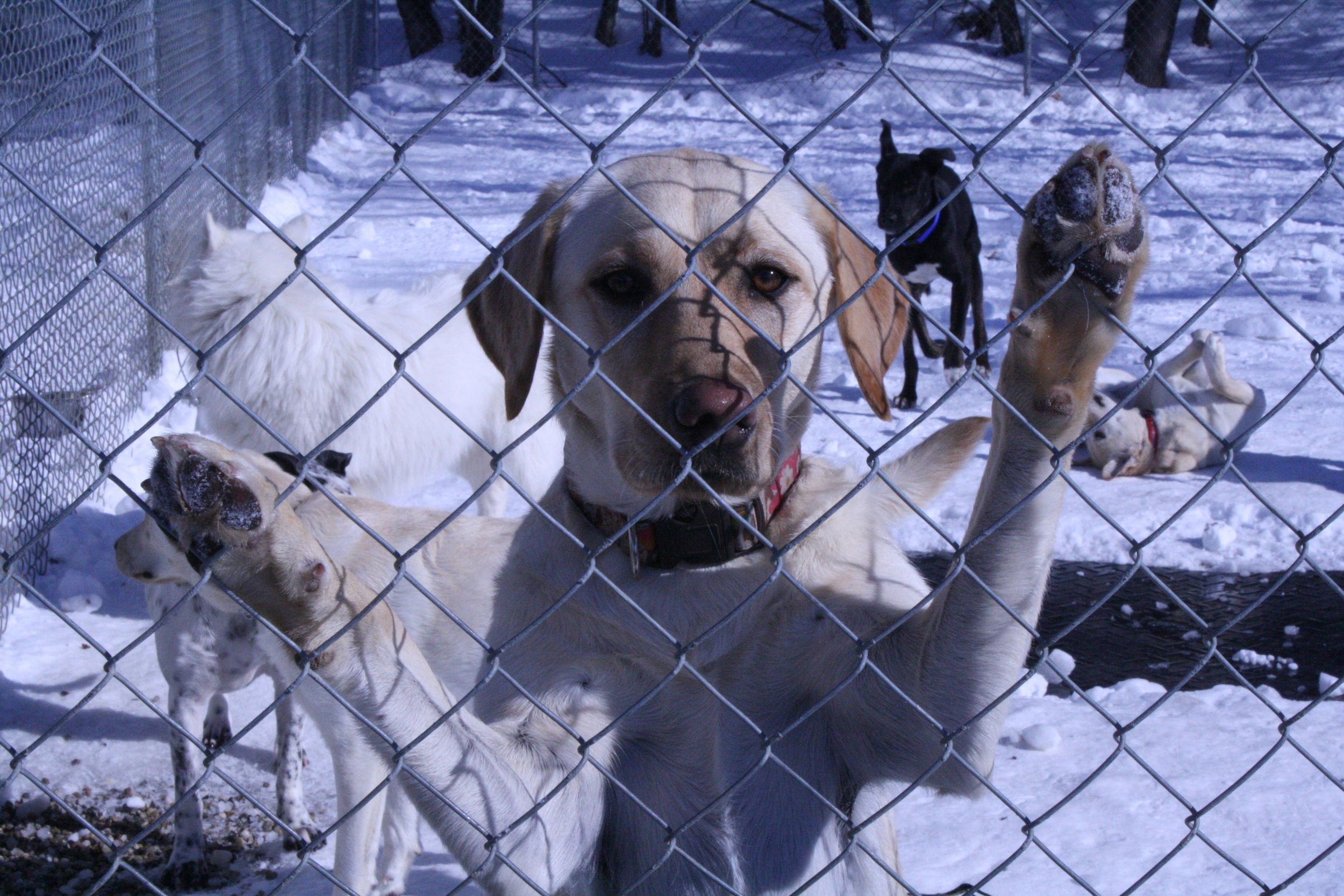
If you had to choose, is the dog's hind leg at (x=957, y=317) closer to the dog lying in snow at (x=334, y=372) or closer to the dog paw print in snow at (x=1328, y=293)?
the dog paw print in snow at (x=1328, y=293)

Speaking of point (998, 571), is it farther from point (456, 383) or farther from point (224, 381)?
point (224, 381)

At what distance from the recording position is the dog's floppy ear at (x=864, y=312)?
1.95 meters

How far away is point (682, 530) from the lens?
194 cm

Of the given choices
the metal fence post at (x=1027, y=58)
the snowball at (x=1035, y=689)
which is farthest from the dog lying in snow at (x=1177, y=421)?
the metal fence post at (x=1027, y=58)

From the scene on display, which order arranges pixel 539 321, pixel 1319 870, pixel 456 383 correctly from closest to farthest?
pixel 539 321 → pixel 1319 870 → pixel 456 383

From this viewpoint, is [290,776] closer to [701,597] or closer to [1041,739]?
[701,597]

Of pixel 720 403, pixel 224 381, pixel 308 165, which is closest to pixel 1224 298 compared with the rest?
pixel 224 381

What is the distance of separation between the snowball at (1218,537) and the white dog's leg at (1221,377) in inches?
50.4

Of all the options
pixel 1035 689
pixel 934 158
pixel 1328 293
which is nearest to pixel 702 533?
pixel 1035 689

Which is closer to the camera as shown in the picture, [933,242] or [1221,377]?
[1221,377]

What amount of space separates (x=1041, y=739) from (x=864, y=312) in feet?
5.30

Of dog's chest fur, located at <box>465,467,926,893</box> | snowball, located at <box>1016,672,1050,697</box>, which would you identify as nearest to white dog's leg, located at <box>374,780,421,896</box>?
dog's chest fur, located at <box>465,467,926,893</box>

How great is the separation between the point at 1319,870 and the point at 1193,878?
26 centimetres

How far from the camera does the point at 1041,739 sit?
3.01 meters
